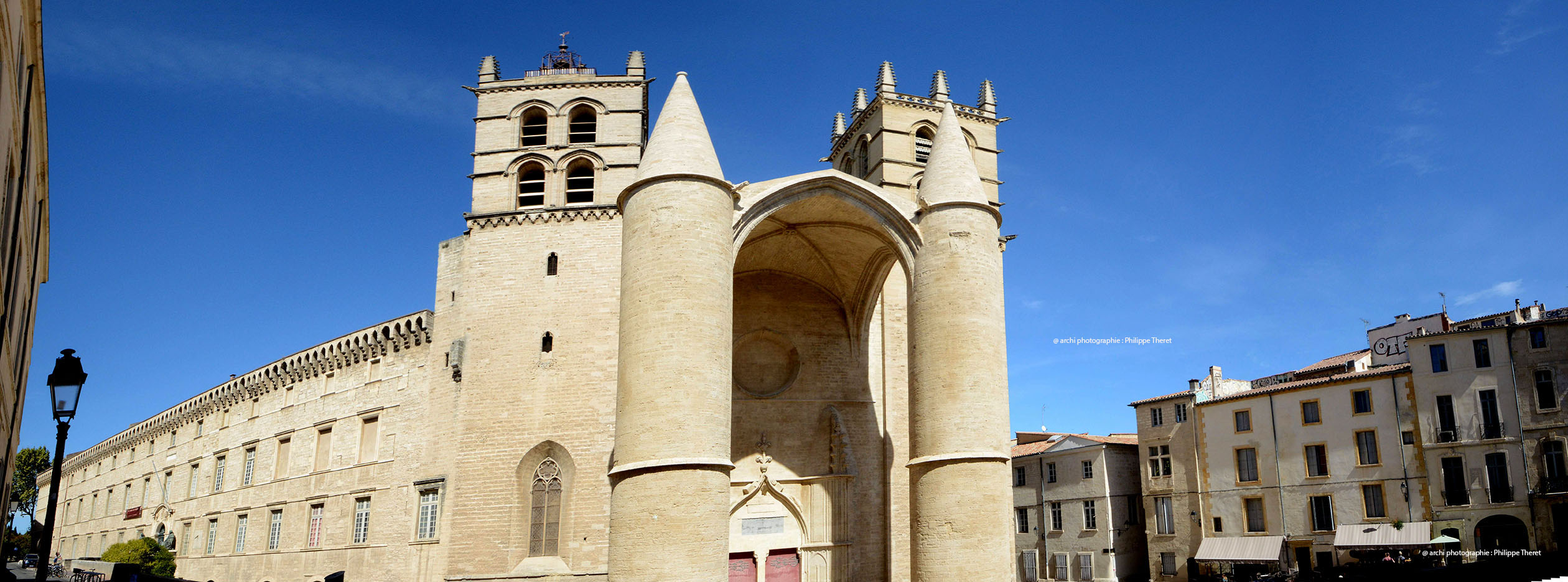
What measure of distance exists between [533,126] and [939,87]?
32.0ft

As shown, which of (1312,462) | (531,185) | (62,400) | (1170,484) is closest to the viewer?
(62,400)

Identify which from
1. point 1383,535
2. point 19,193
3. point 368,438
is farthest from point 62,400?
point 1383,535

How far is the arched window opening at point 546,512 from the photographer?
1856cm

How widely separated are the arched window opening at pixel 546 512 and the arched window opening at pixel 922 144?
1112 cm

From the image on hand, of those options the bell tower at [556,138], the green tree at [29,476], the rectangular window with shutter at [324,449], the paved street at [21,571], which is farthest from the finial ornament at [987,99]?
the green tree at [29,476]

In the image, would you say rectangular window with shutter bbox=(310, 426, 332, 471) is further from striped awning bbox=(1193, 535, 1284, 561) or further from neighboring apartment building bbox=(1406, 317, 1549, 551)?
neighboring apartment building bbox=(1406, 317, 1549, 551)

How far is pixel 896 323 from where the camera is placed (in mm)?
20688

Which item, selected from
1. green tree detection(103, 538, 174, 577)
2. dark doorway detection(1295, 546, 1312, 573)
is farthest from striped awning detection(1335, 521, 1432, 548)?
green tree detection(103, 538, 174, 577)

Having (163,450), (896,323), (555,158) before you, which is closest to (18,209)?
(555,158)

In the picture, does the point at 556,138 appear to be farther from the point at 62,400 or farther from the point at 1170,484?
the point at 1170,484

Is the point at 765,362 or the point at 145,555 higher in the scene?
the point at 765,362

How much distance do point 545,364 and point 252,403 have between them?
1533 centimetres

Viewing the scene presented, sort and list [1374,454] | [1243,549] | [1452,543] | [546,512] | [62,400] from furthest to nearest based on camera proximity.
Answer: [1243,549], [1374,454], [1452,543], [546,512], [62,400]

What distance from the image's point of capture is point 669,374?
14031mm
